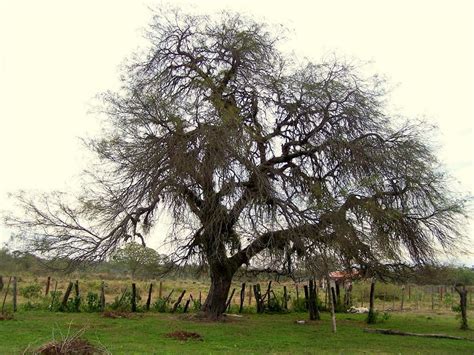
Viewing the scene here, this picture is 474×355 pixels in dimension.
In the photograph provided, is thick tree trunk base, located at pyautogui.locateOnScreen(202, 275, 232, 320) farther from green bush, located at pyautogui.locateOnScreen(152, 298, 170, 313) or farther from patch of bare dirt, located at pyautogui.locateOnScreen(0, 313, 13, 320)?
patch of bare dirt, located at pyautogui.locateOnScreen(0, 313, 13, 320)

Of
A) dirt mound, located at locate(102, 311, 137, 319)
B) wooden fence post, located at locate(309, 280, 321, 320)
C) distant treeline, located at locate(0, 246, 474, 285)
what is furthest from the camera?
wooden fence post, located at locate(309, 280, 321, 320)

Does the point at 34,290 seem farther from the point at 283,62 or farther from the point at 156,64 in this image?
the point at 283,62

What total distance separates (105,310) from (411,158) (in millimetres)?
13461

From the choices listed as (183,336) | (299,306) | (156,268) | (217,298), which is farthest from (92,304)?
(299,306)

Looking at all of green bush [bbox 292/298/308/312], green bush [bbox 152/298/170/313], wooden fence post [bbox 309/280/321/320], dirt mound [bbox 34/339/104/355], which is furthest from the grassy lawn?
green bush [bbox 292/298/308/312]

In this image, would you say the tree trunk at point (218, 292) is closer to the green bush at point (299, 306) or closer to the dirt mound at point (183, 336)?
the dirt mound at point (183, 336)

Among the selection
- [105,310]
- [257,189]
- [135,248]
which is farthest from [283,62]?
[105,310]

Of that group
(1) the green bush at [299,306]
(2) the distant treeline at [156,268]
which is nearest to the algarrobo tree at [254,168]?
(2) the distant treeline at [156,268]

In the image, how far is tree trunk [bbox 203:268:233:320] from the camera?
1969 cm

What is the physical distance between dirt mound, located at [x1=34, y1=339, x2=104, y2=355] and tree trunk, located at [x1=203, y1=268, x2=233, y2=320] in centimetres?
1112

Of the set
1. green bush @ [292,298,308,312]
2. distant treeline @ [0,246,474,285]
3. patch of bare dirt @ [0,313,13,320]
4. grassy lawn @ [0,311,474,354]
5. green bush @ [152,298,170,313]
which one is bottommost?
patch of bare dirt @ [0,313,13,320]

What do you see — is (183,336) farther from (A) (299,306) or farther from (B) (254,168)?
(A) (299,306)

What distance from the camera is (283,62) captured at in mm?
17953

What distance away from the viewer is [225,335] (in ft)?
50.2
